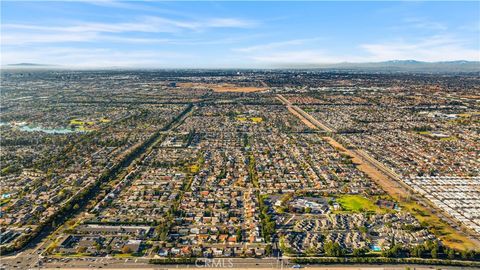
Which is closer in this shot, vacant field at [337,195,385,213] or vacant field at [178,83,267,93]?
vacant field at [337,195,385,213]

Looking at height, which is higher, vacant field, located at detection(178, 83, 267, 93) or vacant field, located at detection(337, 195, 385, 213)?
vacant field, located at detection(178, 83, 267, 93)

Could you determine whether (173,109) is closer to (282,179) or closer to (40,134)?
(40,134)

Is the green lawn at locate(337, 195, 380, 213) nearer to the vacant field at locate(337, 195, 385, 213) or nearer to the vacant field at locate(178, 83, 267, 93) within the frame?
the vacant field at locate(337, 195, 385, 213)

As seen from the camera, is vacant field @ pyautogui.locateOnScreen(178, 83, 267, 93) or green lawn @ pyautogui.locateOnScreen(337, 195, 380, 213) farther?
vacant field @ pyautogui.locateOnScreen(178, 83, 267, 93)

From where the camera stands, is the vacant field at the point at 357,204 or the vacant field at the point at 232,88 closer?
the vacant field at the point at 357,204

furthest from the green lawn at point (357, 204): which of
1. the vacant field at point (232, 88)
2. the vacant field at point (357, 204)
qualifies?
the vacant field at point (232, 88)

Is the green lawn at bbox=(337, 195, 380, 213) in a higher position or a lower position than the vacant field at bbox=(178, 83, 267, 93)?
lower

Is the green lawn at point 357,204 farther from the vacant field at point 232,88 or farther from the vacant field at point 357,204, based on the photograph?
the vacant field at point 232,88

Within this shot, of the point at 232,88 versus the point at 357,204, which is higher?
the point at 232,88

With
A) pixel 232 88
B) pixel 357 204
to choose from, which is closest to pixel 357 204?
pixel 357 204

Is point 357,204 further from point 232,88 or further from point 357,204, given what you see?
point 232,88

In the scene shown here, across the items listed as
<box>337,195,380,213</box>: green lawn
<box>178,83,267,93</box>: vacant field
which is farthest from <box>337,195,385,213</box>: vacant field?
<box>178,83,267,93</box>: vacant field

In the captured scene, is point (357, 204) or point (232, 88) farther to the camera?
point (232, 88)
